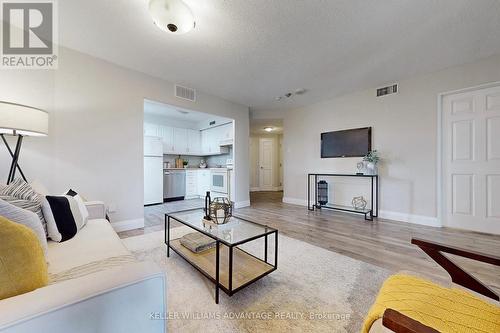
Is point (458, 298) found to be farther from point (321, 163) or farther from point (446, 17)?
point (321, 163)

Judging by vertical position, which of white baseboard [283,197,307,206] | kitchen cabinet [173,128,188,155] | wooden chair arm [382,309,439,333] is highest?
kitchen cabinet [173,128,188,155]

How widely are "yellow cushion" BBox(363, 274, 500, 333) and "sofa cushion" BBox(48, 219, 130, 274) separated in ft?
4.56

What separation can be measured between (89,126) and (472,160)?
17.3 feet

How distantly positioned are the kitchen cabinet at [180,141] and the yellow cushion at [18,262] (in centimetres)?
521

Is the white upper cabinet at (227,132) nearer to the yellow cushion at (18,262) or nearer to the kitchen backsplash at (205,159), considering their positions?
the kitchen backsplash at (205,159)

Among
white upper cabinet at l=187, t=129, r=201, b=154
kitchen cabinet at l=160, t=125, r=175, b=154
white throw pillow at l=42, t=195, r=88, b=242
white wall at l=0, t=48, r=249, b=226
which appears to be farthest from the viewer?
white upper cabinet at l=187, t=129, r=201, b=154

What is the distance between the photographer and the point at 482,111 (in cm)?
277

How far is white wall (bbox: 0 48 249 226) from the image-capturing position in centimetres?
220

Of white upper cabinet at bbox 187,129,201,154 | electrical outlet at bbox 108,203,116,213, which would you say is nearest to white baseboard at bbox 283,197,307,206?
white upper cabinet at bbox 187,129,201,154

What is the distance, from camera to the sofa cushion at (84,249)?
1075mm

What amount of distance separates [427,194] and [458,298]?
301cm

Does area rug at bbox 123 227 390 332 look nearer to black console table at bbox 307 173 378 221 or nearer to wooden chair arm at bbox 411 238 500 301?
wooden chair arm at bbox 411 238 500 301

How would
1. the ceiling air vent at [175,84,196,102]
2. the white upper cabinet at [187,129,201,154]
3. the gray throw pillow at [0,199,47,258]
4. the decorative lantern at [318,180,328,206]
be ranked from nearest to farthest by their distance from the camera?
the gray throw pillow at [0,199,47,258]
the ceiling air vent at [175,84,196,102]
the decorative lantern at [318,180,328,206]
the white upper cabinet at [187,129,201,154]

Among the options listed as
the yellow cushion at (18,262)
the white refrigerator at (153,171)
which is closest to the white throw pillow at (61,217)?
the yellow cushion at (18,262)
